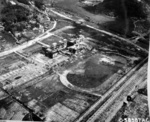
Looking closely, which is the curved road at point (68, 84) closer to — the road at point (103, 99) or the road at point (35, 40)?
the road at point (103, 99)

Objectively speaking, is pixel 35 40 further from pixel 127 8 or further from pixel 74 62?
pixel 127 8

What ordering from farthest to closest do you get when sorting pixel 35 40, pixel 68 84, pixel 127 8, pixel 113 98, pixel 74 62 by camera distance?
pixel 127 8, pixel 35 40, pixel 74 62, pixel 68 84, pixel 113 98

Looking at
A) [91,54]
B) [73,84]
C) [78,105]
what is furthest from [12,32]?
[78,105]

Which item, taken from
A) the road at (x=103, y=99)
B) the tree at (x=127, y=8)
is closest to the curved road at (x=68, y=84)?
the road at (x=103, y=99)

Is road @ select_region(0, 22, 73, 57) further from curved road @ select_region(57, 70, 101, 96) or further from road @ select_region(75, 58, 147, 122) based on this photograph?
road @ select_region(75, 58, 147, 122)

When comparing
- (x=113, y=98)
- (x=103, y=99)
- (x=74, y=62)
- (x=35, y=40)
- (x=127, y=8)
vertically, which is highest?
(x=127, y=8)

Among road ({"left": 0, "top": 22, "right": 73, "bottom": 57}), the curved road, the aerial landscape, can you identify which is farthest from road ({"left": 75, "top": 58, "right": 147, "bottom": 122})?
road ({"left": 0, "top": 22, "right": 73, "bottom": 57})

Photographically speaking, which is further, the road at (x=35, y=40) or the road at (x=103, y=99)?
the road at (x=35, y=40)

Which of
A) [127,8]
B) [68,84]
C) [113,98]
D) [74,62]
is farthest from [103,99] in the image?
[127,8]
